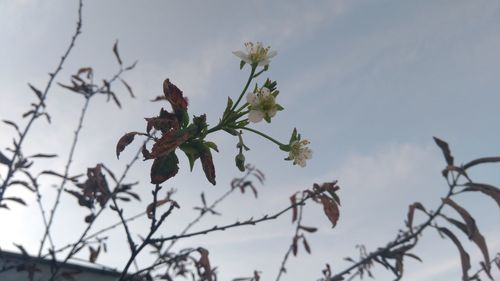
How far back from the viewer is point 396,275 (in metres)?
2.27

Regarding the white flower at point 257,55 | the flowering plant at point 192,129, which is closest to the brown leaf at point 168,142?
the flowering plant at point 192,129

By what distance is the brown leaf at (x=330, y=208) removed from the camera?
1737mm

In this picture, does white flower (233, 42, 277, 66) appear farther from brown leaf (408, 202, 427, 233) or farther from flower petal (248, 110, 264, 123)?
brown leaf (408, 202, 427, 233)

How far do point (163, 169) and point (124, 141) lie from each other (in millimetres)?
224

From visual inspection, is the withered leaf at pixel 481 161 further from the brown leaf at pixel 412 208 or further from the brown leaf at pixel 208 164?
the brown leaf at pixel 208 164

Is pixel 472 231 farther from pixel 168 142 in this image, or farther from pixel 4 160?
pixel 4 160

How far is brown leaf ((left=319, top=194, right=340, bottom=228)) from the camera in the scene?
5.70ft

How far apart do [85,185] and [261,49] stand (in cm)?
170

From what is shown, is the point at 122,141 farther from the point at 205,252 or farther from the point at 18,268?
the point at 18,268

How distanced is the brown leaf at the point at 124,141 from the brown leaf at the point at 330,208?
36.4 inches

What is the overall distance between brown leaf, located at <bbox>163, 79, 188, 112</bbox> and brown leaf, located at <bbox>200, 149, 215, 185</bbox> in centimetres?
19

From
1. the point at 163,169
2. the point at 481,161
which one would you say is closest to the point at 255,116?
the point at 163,169

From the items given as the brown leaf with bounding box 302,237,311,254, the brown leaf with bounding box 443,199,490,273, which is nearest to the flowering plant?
the brown leaf with bounding box 443,199,490,273

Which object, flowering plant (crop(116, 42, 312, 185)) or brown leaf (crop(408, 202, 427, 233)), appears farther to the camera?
brown leaf (crop(408, 202, 427, 233))
